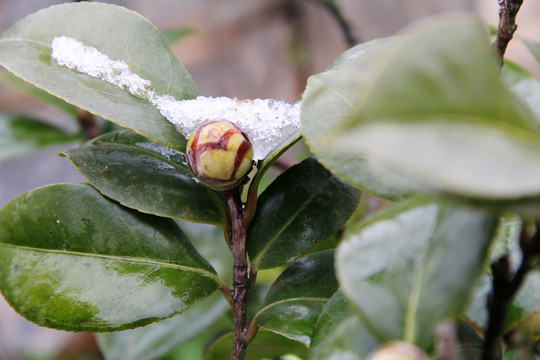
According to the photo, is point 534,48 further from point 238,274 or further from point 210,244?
point 210,244

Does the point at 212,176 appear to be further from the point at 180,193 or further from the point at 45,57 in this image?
the point at 45,57

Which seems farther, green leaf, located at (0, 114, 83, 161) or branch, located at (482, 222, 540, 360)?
green leaf, located at (0, 114, 83, 161)

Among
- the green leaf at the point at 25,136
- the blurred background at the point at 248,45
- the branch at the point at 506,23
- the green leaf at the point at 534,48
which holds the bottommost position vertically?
the blurred background at the point at 248,45

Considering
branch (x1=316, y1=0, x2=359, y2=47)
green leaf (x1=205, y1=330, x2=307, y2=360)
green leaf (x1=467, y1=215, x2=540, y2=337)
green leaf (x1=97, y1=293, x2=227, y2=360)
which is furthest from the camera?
branch (x1=316, y1=0, x2=359, y2=47)

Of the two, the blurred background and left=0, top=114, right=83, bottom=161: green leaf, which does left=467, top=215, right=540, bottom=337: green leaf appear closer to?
left=0, top=114, right=83, bottom=161: green leaf

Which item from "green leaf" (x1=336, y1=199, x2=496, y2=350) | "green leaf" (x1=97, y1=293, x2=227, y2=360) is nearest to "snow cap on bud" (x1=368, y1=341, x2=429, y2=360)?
"green leaf" (x1=336, y1=199, x2=496, y2=350)

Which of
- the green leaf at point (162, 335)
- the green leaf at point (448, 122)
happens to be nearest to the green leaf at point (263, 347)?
the green leaf at point (162, 335)

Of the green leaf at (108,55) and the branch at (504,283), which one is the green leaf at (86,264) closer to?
the green leaf at (108,55)
